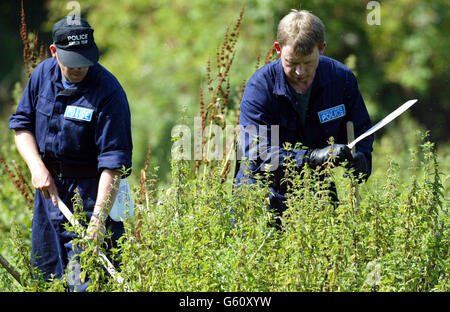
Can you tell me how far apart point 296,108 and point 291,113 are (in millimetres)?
51

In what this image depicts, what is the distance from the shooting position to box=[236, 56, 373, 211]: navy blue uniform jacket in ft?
13.7

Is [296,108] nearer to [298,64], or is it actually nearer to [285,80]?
[285,80]

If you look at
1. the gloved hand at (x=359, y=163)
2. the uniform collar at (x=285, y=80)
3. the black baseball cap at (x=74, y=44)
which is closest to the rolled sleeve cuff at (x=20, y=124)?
the black baseball cap at (x=74, y=44)

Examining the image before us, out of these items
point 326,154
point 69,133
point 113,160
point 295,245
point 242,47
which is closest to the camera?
point 295,245

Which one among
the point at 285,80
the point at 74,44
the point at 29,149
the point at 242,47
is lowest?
the point at 29,149

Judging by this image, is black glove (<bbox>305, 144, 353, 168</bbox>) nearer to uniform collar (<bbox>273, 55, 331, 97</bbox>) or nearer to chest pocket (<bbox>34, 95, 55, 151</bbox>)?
uniform collar (<bbox>273, 55, 331, 97</bbox>)

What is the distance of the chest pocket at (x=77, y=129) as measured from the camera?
412 centimetres

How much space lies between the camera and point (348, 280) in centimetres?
335

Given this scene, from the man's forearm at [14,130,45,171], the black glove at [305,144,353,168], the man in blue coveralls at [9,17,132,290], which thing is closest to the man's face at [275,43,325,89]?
the black glove at [305,144,353,168]

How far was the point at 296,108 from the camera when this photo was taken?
4.20 m

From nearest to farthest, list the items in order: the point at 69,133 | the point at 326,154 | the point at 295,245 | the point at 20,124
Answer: the point at 295,245 → the point at 326,154 → the point at 69,133 → the point at 20,124

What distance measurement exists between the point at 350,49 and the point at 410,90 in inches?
80.2

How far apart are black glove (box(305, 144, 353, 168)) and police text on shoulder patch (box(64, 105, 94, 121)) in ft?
4.06

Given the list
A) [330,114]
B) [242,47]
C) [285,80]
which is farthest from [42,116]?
[242,47]
